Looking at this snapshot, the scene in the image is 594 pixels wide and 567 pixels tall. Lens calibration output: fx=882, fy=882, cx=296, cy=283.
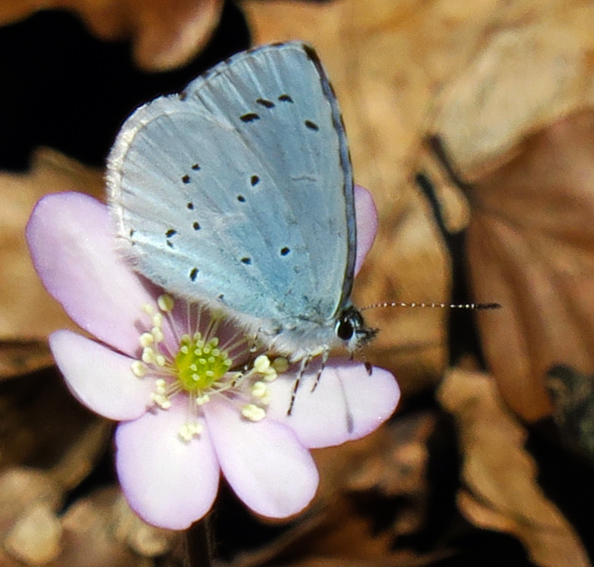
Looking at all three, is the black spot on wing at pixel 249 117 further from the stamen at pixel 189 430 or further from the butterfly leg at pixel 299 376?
the stamen at pixel 189 430

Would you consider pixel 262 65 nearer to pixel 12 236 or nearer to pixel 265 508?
pixel 265 508

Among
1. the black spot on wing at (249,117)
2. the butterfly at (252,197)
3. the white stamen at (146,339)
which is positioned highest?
the black spot on wing at (249,117)

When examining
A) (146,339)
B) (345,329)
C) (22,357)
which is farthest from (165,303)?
(22,357)

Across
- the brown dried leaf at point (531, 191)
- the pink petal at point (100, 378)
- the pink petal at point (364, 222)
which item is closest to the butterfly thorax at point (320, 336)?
the pink petal at point (364, 222)

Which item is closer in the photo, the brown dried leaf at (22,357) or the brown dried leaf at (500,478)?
the brown dried leaf at (22,357)

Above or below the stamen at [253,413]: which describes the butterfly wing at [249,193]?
above

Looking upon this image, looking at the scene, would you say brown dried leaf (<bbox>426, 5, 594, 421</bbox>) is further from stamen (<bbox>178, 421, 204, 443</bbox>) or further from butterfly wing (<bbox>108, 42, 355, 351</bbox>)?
stamen (<bbox>178, 421, 204, 443</bbox>)
